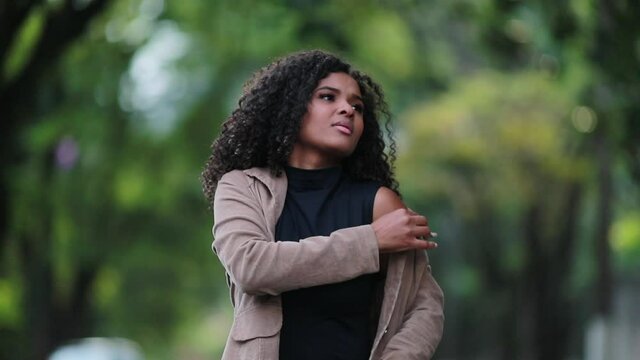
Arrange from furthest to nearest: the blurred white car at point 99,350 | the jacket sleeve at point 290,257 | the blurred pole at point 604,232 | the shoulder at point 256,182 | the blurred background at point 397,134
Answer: the blurred white car at point 99,350, the blurred pole at point 604,232, the blurred background at point 397,134, the shoulder at point 256,182, the jacket sleeve at point 290,257

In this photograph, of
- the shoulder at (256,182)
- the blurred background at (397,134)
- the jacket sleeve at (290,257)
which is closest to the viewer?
the jacket sleeve at (290,257)

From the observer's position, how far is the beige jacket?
397cm

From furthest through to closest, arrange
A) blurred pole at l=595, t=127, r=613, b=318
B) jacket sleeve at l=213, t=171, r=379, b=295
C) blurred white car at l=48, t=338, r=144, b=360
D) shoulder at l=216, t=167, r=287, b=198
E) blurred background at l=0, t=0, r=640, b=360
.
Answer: blurred white car at l=48, t=338, r=144, b=360 → blurred pole at l=595, t=127, r=613, b=318 → blurred background at l=0, t=0, r=640, b=360 → shoulder at l=216, t=167, r=287, b=198 → jacket sleeve at l=213, t=171, r=379, b=295

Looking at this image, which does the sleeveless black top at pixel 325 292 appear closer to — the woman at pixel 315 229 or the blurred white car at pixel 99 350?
the woman at pixel 315 229

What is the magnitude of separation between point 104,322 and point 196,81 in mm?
7986

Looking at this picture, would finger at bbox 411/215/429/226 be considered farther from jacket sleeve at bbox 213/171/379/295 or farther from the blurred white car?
the blurred white car

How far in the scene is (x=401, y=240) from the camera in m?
4.01

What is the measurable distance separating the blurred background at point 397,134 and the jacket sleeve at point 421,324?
680 cm

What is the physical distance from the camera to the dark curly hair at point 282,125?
13.9 feet

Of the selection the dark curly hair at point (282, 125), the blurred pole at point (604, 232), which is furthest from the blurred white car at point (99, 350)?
the dark curly hair at point (282, 125)

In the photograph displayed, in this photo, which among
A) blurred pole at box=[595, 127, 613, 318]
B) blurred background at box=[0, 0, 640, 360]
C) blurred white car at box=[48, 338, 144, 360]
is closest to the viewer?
blurred background at box=[0, 0, 640, 360]

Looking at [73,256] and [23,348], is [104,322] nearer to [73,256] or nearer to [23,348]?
[73,256]

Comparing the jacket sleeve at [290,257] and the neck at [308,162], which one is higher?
the neck at [308,162]

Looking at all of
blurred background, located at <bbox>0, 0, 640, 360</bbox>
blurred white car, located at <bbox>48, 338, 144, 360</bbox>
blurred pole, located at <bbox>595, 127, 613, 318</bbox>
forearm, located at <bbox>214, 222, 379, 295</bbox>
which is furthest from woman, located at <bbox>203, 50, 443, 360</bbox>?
blurred white car, located at <bbox>48, 338, 144, 360</bbox>
